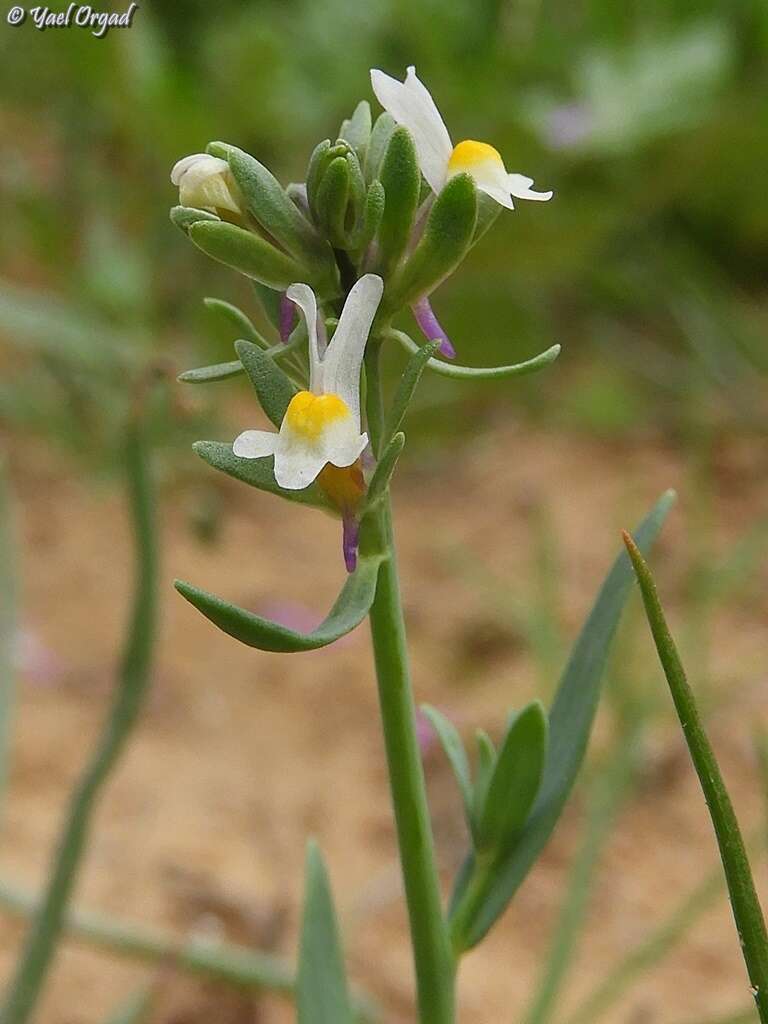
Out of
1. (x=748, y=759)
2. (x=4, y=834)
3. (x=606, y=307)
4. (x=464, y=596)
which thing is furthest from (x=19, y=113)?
(x=748, y=759)

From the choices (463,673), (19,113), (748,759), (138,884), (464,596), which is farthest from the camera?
(19,113)

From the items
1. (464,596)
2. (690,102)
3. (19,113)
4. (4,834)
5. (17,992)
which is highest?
(19,113)

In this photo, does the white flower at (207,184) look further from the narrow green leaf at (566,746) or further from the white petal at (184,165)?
the narrow green leaf at (566,746)

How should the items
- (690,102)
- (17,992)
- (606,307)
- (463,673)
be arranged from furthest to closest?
(606,307)
(690,102)
(463,673)
(17,992)

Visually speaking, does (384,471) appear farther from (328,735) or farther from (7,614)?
(328,735)

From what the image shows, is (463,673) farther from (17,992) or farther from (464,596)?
(17,992)

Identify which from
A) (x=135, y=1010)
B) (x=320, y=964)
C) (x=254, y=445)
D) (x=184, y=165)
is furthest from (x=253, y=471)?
(x=135, y=1010)

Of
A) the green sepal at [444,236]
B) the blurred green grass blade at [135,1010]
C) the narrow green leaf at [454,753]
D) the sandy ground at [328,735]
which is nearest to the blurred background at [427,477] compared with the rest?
the sandy ground at [328,735]

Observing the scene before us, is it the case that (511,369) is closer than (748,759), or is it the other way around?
(511,369)

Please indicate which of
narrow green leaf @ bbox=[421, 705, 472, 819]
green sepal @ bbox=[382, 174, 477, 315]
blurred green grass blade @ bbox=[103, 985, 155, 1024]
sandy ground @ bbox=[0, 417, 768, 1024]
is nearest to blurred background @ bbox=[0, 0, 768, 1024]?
sandy ground @ bbox=[0, 417, 768, 1024]
